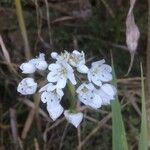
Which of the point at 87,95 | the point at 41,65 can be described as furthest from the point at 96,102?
the point at 41,65

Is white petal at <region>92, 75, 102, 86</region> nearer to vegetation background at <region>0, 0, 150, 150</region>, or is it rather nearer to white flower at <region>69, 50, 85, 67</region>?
white flower at <region>69, 50, 85, 67</region>

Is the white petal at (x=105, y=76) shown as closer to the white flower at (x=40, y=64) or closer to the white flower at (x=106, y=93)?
the white flower at (x=106, y=93)

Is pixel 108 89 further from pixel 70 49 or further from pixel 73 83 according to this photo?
pixel 70 49

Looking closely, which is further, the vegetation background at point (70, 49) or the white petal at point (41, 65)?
the vegetation background at point (70, 49)

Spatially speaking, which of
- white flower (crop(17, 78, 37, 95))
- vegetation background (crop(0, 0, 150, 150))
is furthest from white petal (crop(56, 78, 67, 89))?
vegetation background (crop(0, 0, 150, 150))

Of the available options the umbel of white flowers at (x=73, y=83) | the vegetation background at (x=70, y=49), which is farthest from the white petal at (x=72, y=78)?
the vegetation background at (x=70, y=49)

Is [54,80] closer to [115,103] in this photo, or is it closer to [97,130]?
[115,103]
